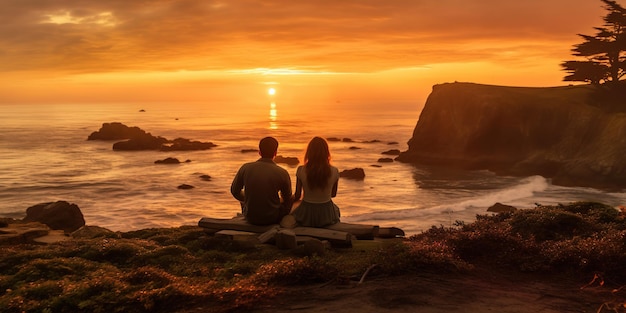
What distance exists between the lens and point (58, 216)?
26.1 meters

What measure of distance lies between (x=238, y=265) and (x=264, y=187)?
1.90m

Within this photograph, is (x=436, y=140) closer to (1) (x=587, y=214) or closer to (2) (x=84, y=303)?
(1) (x=587, y=214)

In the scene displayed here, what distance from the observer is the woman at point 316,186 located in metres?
9.56

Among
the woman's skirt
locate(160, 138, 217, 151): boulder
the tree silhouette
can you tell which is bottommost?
locate(160, 138, 217, 151): boulder

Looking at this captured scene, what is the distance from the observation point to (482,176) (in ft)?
186

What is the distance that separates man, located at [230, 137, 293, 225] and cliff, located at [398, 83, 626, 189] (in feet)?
157

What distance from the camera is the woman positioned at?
956 centimetres

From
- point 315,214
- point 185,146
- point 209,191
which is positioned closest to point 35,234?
point 315,214

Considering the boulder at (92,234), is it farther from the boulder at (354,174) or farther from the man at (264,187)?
the boulder at (354,174)

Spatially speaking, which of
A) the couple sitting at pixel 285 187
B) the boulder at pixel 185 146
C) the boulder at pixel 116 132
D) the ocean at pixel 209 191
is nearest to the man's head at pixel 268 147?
the couple sitting at pixel 285 187

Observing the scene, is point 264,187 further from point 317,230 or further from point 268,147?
point 317,230

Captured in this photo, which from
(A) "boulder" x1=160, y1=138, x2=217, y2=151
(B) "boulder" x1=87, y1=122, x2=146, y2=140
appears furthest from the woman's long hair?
(B) "boulder" x1=87, y1=122, x2=146, y2=140

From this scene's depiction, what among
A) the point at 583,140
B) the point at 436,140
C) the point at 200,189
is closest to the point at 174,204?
the point at 200,189

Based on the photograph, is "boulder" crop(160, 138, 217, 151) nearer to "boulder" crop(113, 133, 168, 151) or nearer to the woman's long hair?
"boulder" crop(113, 133, 168, 151)
